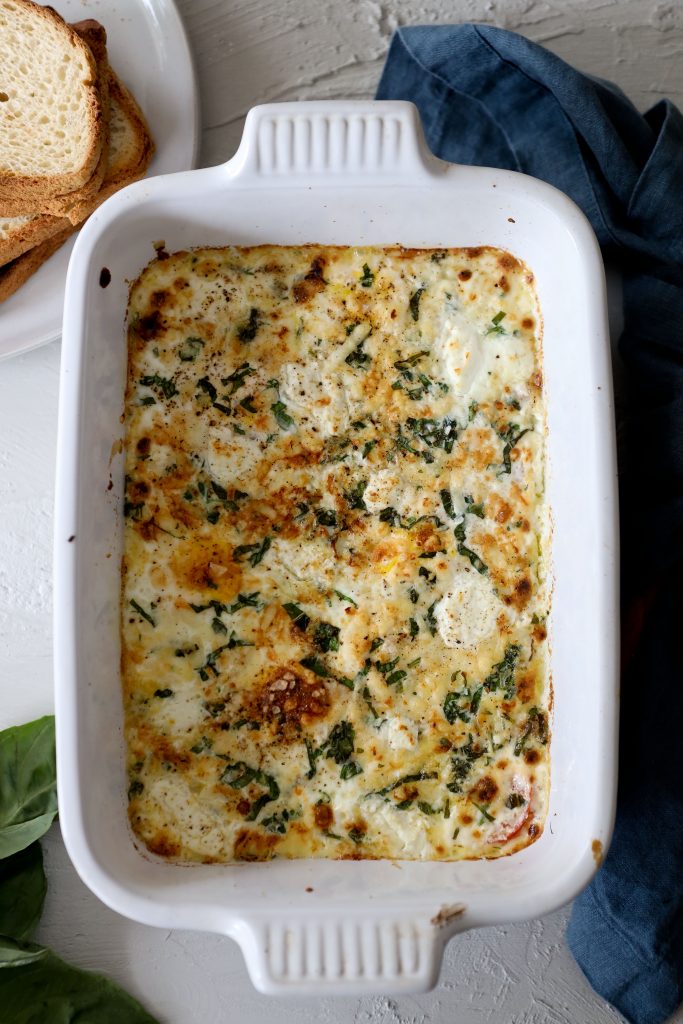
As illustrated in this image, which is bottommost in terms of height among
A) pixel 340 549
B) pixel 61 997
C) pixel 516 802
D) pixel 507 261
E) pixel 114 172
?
pixel 61 997

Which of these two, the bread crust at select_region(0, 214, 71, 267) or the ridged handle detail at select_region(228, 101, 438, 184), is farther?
the bread crust at select_region(0, 214, 71, 267)

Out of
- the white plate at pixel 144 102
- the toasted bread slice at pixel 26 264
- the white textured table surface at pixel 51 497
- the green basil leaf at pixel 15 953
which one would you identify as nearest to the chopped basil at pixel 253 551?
the white textured table surface at pixel 51 497

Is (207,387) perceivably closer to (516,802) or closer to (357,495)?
(357,495)

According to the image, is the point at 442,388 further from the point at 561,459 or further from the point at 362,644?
the point at 362,644

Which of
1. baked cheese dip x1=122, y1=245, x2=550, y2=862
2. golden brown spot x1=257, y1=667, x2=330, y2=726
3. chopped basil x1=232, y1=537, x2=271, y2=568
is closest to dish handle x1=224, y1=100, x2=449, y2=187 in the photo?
baked cheese dip x1=122, y1=245, x2=550, y2=862

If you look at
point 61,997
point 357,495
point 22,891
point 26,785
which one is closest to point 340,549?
point 357,495

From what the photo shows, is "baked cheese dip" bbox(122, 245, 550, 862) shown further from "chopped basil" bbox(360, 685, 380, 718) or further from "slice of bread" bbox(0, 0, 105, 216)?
"slice of bread" bbox(0, 0, 105, 216)
